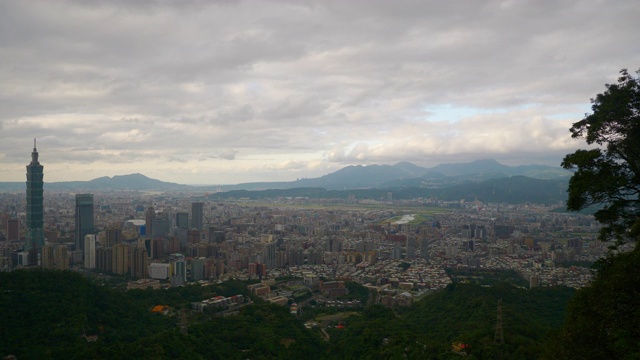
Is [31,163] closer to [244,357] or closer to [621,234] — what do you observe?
[244,357]

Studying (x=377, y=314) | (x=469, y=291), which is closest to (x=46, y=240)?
(x=377, y=314)

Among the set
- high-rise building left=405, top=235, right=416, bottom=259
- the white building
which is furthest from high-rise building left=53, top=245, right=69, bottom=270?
high-rise building left=405, top=235, right=416, bottom=259

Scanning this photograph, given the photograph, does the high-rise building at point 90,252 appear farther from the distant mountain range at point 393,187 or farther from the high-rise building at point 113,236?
the distant mountain range at point 393,187

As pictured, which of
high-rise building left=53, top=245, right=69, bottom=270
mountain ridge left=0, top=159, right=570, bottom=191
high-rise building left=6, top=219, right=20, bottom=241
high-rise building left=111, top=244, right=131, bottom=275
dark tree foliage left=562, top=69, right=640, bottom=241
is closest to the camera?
dark tree foliage left=562, top=69, right=640, bottom=241

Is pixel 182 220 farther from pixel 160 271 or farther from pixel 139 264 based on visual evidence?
pixel 160 271

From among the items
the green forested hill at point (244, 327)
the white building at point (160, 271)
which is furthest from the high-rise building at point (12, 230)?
the green forested hill at point (244, 327)

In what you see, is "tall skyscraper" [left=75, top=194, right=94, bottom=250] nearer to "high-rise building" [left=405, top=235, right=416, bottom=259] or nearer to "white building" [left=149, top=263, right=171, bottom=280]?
"white building" [left=149, top=263, right=171, bottom=280]
